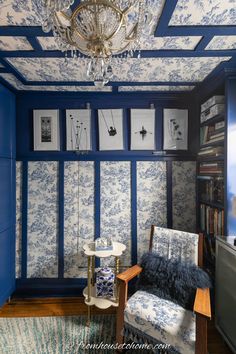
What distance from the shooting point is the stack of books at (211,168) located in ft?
6.82

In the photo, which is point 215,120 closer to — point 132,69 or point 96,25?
point 132,69

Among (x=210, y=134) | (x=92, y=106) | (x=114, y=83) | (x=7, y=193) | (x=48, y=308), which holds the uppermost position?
(x=114, y=83)

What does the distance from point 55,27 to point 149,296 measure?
6.32 ft

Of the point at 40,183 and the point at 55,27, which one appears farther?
the point at 40,183

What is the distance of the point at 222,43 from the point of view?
158 cm

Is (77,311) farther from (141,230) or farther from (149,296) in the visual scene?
(141,230)

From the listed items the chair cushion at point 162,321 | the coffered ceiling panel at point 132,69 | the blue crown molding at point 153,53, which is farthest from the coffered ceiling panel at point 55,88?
the chair cushion at point 162,321

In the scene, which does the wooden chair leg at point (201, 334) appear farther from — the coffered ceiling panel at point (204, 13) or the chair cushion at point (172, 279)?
the coffered ceiling panel at point (204, 13)

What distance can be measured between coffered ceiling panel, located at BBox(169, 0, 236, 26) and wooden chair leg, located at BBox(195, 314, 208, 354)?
1799 mm

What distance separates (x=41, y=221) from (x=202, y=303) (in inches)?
72.5

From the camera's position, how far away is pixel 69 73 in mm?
2006

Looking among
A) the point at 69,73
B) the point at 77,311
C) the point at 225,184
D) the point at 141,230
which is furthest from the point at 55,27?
the point at 77,311

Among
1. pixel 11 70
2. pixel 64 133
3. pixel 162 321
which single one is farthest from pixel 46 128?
pixel 162 321

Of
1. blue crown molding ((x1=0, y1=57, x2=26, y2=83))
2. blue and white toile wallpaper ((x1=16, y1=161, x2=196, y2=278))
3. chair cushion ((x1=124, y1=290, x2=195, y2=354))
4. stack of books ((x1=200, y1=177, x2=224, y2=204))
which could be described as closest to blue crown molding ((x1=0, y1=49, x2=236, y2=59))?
blue crown molding ((x1=0, y1=57, x2=26, y2=83))
